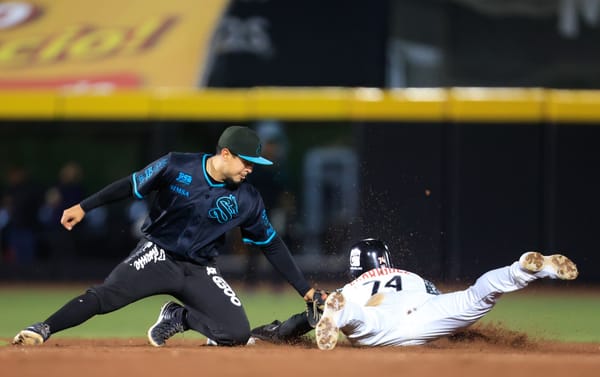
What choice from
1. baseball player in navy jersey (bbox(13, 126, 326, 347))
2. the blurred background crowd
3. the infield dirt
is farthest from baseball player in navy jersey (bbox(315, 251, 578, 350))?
the blurred background crowd

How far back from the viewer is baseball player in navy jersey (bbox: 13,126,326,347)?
255 inches

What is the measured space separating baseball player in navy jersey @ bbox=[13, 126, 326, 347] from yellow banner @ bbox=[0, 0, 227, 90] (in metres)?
8.72

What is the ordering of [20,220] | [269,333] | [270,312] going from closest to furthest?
1. [269,333]
2. [270,312]
3. [20,220]

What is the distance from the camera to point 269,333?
7.17m

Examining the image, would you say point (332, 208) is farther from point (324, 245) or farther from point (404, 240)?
point (404, 240)

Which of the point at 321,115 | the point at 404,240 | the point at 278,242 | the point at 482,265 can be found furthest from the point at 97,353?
the point at 321,115

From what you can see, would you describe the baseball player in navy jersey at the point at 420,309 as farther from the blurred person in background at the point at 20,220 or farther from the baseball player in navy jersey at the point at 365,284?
the blurred person in background at the point at 20,220

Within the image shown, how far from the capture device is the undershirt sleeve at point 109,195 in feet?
21.0

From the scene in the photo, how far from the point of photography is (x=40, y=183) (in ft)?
51.5

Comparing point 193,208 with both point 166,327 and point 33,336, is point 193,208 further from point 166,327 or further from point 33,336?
point 33,336

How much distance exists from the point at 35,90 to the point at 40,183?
1.49 metres

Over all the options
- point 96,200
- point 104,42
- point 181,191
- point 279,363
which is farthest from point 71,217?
point 104,42

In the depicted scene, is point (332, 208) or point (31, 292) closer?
point (31, 292)

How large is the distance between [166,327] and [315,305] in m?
0.98
